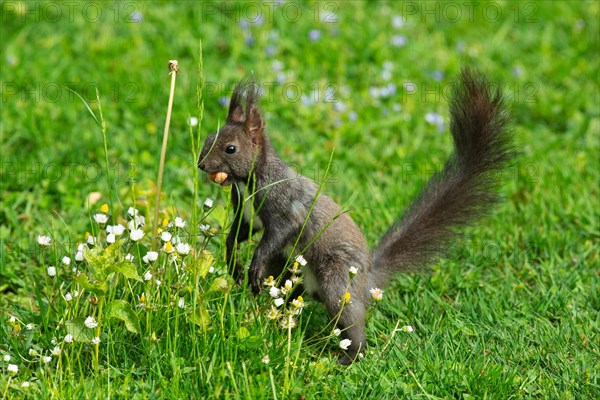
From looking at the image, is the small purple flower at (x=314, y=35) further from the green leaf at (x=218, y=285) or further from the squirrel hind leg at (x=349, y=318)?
the green leaf at (x=218, y=285)

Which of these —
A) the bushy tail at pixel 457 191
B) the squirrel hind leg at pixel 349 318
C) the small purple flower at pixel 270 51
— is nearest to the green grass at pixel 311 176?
the small purple flower at pixel 270 51

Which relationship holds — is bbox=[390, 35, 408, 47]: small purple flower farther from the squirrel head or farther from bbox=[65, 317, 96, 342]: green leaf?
bbox=[65, 317, 96, 342]: green leaf

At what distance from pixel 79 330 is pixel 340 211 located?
1134 millimetres

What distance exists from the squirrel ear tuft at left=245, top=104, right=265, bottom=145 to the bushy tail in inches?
29.4

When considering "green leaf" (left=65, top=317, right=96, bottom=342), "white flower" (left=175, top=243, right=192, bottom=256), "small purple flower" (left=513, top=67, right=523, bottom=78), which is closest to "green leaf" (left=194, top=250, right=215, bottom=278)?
"white flower" (left=175, top=243, right=192, bottom=256)

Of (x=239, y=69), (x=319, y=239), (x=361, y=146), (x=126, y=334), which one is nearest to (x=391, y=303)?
(x=319, y=239)

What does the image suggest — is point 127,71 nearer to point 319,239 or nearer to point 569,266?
point 319,239

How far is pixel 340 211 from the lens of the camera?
3639 millimetres

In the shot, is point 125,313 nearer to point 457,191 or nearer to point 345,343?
point 345,343

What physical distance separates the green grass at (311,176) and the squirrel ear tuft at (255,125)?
7.0 inches

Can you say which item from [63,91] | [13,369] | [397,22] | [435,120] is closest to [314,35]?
[397,22]

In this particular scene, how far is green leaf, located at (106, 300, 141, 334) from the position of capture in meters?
3.24

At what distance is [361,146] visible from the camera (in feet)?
18.1

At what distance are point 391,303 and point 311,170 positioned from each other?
4.71ft
